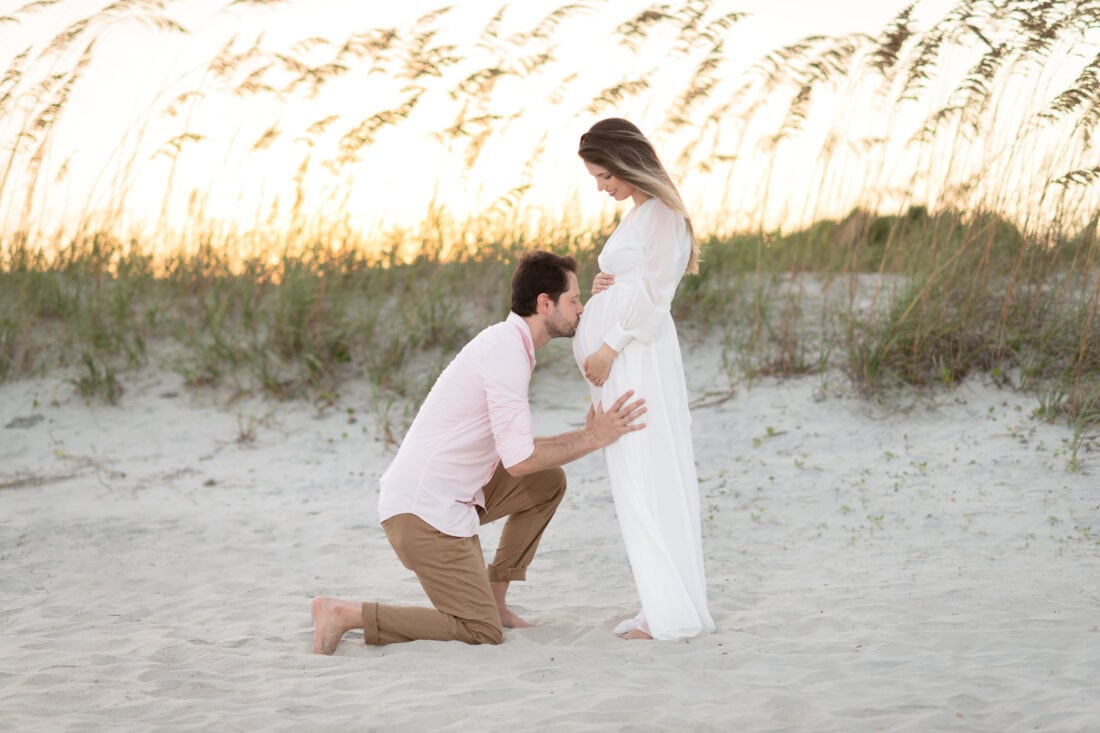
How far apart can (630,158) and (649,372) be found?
726 mm

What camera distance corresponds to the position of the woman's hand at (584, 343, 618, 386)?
3846mm

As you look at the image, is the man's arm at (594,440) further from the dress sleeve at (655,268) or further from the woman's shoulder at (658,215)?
the woman's shoulder at (658,215)

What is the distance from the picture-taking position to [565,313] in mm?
3939

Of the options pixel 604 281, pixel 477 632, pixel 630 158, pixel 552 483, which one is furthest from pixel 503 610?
pixel 630 158

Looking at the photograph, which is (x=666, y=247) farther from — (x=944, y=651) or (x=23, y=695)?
(x=23, y=695)

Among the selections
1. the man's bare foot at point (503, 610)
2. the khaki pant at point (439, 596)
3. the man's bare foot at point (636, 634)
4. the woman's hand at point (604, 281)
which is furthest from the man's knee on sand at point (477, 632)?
the woman's hand at point (604, 281)

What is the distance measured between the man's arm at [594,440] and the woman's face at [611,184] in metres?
0.68

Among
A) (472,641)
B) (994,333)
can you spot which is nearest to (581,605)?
(472,641)

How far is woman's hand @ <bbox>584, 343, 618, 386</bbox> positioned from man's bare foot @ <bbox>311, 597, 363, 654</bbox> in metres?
1.14

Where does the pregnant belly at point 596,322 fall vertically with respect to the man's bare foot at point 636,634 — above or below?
above

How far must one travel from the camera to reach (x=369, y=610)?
394cm

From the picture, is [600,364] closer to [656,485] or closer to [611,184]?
[656,485]

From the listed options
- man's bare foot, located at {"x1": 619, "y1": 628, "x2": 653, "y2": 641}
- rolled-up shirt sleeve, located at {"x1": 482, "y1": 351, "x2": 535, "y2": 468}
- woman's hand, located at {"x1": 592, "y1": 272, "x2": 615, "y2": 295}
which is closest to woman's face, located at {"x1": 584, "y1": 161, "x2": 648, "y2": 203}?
woman's hand, located at {"x1": 592, "y1": 272, "x2": 615, "y2": 295}

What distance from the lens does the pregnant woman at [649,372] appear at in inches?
151
